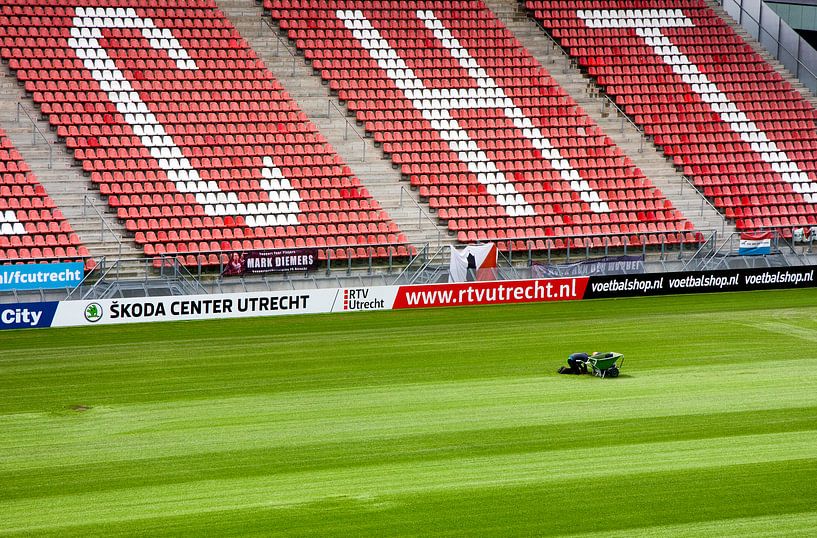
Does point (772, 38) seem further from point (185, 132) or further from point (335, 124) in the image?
point (185, 132)

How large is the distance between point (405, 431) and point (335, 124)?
20.4 meters

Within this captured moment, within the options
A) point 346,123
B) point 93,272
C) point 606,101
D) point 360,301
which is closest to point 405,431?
point 360,301

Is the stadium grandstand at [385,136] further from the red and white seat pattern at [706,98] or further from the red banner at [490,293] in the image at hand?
the red banner at [490,293]

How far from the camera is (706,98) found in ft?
131

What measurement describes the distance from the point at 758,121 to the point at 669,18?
5458mm

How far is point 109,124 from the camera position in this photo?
32188mm

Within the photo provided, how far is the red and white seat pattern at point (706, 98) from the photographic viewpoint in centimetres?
3725

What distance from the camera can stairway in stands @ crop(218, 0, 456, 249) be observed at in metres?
32.7

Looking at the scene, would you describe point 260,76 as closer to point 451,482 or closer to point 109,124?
point 109,124

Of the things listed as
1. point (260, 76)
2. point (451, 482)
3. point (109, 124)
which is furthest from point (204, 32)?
point (451, 482)

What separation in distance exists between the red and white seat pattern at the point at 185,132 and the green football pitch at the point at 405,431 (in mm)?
5705

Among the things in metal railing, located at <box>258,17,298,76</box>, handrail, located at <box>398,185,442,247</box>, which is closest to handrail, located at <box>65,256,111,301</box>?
handrail, located at <box>398,185,442,247</box>

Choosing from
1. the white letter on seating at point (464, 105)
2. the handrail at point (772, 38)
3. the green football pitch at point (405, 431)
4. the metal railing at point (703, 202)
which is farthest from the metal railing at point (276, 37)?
the handrail at point (772, 38)

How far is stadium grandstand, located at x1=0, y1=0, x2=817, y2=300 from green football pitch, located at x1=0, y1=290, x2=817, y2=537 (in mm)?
5677
